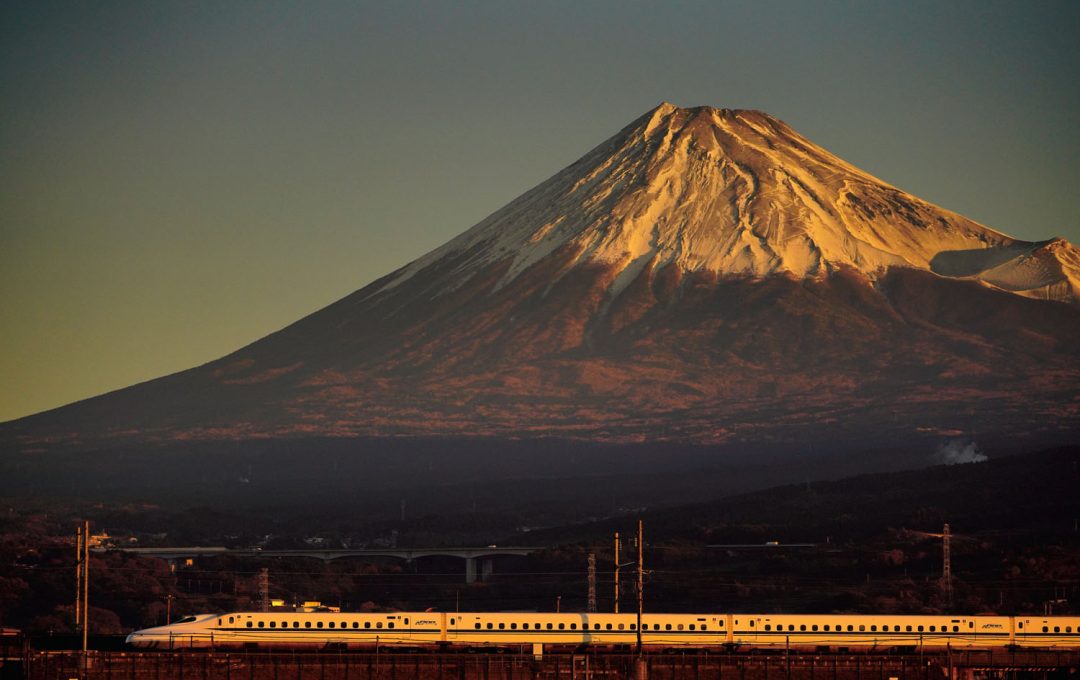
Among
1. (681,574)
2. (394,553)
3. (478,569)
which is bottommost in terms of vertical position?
(681,574)

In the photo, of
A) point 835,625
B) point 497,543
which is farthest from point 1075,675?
point 497,543

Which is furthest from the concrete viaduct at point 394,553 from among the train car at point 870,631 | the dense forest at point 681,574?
the train car at point 870,631

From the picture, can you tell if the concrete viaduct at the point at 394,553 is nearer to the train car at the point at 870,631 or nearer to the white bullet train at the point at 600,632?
the white bullet train at the point at 600,632

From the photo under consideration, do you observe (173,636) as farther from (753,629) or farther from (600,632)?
(753,629)

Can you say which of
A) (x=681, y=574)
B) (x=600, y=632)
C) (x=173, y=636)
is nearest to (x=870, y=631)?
(x=600, y=632)

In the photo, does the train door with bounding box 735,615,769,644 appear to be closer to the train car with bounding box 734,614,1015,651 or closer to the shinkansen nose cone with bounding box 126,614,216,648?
the train car with bounding box 734,614,1015,651

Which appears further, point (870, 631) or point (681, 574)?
point (681, 574)

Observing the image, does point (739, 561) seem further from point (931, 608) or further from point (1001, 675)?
point (1001, 675)

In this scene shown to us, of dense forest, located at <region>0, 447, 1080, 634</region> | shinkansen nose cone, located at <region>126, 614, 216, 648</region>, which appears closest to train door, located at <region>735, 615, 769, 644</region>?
dense forest, located at <region>0, 447, 1080, 634</region>
